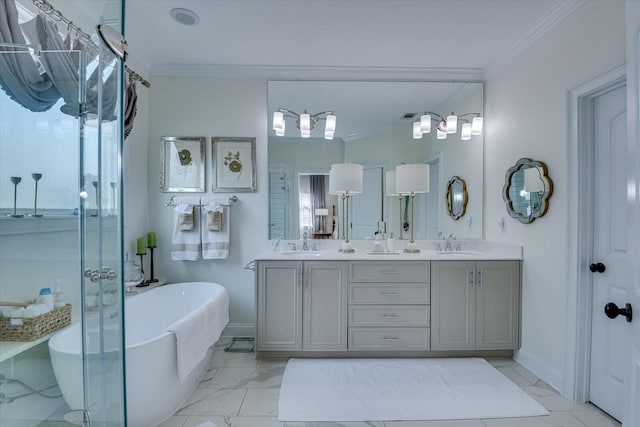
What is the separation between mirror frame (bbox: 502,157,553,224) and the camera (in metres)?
2.12

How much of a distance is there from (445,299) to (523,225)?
2.82 feet

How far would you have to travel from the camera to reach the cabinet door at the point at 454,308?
8.07ft

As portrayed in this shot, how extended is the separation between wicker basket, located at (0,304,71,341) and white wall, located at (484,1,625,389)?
2892 mm

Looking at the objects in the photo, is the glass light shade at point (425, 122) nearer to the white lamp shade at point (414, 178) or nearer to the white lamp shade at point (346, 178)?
the white lamp shade at point (414, 178)

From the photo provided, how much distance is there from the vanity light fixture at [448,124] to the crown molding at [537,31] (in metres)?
0.43

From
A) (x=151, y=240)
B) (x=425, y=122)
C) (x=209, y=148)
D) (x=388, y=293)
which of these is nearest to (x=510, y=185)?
(x=425, y=122)

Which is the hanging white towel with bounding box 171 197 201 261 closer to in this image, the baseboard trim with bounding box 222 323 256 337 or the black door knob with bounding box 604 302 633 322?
the baseboard trim with bounding box 222 323 256 337

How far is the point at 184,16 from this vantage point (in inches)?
83.5

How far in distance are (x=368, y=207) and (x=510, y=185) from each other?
47.8 inches

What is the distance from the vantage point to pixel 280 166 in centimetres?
294

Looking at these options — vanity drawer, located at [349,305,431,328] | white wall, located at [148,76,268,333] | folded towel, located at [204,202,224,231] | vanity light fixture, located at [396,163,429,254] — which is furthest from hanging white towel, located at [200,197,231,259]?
vanity light fixture, located at [396,163,429,254]

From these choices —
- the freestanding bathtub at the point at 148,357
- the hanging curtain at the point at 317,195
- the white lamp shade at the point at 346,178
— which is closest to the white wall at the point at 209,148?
the freestanding bathtub at the point at 148,357

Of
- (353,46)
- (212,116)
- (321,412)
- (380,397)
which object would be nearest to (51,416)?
(321,412)

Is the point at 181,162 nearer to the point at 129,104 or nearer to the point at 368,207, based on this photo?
the point at 129,104
